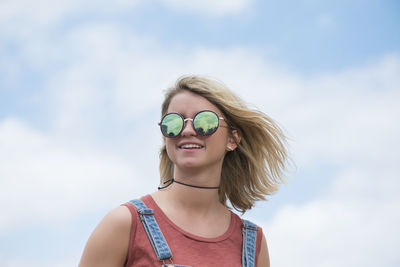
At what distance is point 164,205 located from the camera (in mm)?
4566

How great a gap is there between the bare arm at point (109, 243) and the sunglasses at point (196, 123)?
82 centimetres

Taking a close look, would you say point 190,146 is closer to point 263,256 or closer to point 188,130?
point 188,130

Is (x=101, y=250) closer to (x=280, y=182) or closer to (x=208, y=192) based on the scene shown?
(x=208, y=192)

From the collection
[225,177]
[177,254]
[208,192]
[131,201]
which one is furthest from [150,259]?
[225,177]

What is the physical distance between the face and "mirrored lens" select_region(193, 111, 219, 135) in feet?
0.16

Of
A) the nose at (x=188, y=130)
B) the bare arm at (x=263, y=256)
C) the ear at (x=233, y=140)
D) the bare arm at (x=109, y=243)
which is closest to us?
the bare arm at (x=109, y=243)

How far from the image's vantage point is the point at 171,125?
15.0 feet

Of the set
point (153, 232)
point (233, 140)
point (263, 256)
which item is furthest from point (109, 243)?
point (263, 256)

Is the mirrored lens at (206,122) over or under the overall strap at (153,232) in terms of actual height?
over

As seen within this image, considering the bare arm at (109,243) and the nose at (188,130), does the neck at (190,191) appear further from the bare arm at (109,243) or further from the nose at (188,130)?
the bare arm at (109,243)

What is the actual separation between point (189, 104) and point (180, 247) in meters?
1.23

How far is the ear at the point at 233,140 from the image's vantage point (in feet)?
16.3

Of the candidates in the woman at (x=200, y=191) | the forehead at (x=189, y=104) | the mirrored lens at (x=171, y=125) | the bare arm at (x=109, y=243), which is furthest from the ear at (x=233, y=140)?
the bare arm at (x=109, y=243)

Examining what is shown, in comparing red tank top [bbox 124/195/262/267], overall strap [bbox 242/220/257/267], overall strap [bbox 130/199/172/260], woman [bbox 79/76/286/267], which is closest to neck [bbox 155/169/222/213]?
woman [bbox 79/76/286/267]
